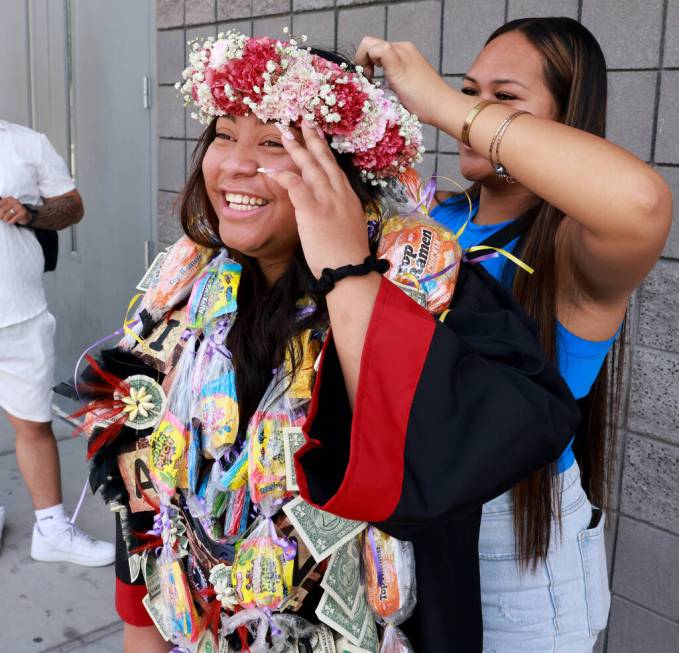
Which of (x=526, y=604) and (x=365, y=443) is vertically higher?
(x=365, y=443)

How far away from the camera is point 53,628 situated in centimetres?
321

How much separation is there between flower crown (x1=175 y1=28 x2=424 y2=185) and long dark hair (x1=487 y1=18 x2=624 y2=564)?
0.35m

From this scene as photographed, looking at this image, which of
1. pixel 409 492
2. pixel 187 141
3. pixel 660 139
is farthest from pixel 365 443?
pixel 187 141

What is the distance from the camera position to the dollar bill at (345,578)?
129 centimetres

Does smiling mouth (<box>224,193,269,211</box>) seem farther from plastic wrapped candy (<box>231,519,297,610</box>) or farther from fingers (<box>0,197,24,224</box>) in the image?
fingers (<box>0,197,24,224</box>)

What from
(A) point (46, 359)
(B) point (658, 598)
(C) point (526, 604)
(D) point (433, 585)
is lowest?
(B) point (658, 598)

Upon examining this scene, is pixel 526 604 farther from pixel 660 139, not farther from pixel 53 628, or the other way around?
pixel 53 628

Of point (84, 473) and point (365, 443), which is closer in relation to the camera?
point (365, 443)

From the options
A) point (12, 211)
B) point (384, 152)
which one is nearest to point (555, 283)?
point (384, 152)

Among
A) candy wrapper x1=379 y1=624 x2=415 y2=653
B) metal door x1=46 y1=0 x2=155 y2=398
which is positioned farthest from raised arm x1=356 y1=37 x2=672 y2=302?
metal door x1=46 y1=0 x2=155 y2=398

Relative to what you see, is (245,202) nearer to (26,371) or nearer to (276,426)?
(276,426)

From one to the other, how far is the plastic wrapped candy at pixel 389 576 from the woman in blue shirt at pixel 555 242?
289 mm

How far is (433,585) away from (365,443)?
0.35 metres

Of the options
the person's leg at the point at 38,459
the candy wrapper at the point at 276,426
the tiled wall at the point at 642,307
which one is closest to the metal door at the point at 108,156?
the person's leg at the point at 38,459
